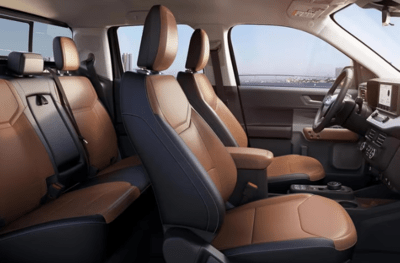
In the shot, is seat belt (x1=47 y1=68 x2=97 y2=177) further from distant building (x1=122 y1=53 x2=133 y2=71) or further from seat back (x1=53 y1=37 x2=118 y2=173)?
distant building (x1=122 y1=53 x2=133 y2=71)

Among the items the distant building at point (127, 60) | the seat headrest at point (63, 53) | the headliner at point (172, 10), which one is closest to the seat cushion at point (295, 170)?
the headliner at point (172, 10)

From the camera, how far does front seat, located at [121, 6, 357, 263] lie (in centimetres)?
138

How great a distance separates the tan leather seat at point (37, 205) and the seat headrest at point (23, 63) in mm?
10

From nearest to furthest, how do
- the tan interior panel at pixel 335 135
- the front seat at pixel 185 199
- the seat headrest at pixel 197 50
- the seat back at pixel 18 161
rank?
the front seat at pixel 185 199
the seat back at pixel 18 161
the seat headrest at pixel 197 50
the tan interior panel at pixel 335 135

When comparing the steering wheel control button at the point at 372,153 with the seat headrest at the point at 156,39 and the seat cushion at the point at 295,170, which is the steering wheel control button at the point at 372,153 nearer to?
the seat cushion at the point at 295,170

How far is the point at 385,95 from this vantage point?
2.27 m

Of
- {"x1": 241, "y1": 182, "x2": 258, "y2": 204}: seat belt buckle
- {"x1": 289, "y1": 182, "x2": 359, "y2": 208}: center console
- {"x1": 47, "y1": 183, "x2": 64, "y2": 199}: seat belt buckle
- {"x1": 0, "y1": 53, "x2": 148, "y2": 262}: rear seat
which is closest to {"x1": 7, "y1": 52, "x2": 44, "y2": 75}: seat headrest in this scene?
{"x1": 0, "y1": 53, "x2": 148, "y2": 262}: rear seat

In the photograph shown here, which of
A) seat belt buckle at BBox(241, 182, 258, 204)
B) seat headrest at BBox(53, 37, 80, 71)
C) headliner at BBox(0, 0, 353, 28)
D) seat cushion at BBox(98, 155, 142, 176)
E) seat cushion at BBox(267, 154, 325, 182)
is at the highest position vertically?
headliner at BBox(0, 0, 353, 28)

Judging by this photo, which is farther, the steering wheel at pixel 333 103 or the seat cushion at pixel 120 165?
the seat cushion at pixel 120 165

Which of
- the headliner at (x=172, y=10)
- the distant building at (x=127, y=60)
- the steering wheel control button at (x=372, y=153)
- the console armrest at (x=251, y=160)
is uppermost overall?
the headliner at (x=172, y=10)

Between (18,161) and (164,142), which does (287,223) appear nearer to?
(164,142)

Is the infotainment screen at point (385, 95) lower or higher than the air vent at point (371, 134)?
higher

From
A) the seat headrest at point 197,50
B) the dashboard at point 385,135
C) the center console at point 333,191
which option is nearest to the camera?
the dashboard at point 385,135

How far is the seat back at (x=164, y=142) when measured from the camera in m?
1.39
